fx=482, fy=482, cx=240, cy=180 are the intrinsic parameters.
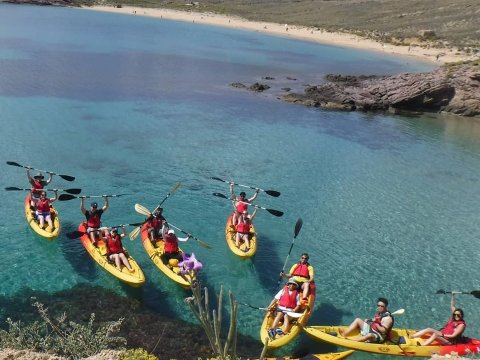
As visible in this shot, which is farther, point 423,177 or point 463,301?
point 423,177

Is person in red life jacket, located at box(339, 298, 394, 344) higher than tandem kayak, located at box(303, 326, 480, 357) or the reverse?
higher

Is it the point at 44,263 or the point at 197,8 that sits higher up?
the point at 197,8

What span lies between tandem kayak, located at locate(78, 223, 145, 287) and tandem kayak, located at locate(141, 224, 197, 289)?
0.56 m

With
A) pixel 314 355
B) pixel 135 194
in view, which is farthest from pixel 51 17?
pixel 314 355

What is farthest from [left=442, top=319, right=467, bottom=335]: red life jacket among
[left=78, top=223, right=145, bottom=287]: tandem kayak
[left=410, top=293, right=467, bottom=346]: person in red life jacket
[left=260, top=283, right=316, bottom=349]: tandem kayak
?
[left=78, top=223, right=145, bottom=287]: tandem kayak

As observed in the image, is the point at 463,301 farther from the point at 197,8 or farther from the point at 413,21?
the point at 197,8

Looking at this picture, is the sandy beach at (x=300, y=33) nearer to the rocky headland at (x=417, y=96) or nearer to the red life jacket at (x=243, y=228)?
the rocky headland at (x=417, y=96)

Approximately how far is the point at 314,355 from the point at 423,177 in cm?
1615

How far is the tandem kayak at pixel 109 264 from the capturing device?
13031 mm

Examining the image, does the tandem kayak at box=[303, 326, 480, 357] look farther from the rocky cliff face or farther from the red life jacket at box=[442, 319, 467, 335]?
the rocky cliff face

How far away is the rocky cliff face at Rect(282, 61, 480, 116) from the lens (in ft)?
125

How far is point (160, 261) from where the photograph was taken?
14.0 metres

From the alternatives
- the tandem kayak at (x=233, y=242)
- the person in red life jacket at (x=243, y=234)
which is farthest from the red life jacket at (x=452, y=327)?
the person in red life jacket at (x=243, y=234)

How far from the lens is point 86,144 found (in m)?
24.6
